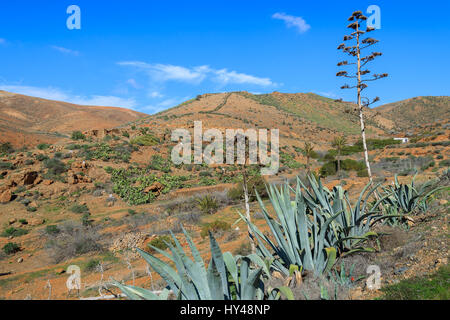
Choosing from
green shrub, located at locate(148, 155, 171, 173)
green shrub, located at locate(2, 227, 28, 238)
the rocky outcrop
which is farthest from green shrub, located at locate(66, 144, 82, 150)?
green shrub, located at locate(2, 227, 28, 238)

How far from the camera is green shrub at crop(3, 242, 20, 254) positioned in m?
11.0

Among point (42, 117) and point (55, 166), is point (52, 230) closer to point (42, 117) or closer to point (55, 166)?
point (55, 166)

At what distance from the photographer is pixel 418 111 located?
77250 mm

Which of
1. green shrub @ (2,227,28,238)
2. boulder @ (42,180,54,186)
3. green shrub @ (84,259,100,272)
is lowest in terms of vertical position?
green shrub @ (84,259,100,272)

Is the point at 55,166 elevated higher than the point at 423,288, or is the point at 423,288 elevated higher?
the point at 55,166

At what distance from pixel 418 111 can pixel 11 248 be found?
305 ft

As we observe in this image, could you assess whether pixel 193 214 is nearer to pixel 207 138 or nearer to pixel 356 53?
pixel 356 53

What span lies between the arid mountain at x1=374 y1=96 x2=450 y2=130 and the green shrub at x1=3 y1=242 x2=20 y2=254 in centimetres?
7570

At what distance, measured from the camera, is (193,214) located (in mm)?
13953

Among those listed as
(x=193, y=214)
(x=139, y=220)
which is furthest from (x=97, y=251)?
(x=193, y=214)

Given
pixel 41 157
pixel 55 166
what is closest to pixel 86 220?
pixel 55 166

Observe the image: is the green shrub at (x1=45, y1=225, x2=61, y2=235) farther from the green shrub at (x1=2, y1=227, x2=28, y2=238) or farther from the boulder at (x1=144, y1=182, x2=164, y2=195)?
the boulder at (x1=144, y1=182, x2=164, y2=195)

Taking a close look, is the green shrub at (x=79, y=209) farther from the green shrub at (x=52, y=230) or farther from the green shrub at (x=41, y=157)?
the green shrub at (x=41, y=157)
